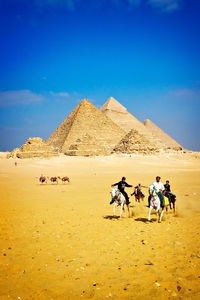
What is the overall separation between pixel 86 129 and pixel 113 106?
97.8ft

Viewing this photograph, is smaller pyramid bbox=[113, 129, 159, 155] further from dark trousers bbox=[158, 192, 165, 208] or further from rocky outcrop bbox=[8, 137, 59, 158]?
dark trousers bbox=[158, 192, 165, 208]

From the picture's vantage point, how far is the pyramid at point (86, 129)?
81.5m

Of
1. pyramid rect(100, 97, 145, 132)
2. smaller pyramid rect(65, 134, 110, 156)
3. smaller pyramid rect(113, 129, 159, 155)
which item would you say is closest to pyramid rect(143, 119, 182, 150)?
pyramid rect(100, 97, 145, 132)

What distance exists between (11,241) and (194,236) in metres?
4.23

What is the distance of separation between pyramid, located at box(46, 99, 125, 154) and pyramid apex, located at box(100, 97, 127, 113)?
1507cm

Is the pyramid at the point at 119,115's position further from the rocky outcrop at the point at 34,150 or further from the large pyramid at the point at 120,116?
the rocky outcrop at the point at 34,150

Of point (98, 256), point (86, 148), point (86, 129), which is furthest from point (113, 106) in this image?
point (98, 256)

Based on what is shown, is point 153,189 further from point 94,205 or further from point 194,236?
point 94,205

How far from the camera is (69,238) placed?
5633mm

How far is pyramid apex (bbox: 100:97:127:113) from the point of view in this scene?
110 metres

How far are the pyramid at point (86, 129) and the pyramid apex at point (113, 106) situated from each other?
49.5ft

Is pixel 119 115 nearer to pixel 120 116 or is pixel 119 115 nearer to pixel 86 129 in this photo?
pixel 120 116

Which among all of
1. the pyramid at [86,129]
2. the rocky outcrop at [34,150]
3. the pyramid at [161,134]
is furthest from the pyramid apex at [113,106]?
the rocky outcrop at [34,150]

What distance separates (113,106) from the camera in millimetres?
110625
